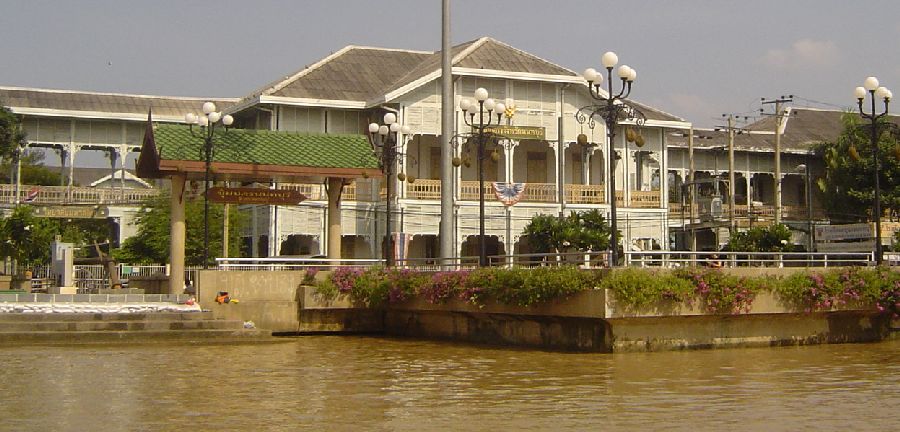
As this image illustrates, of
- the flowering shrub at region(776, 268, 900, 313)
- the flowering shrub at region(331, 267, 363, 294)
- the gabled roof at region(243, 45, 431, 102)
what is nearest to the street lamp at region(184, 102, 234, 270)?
the flowering shrub at region(331, 267, 363, 294)

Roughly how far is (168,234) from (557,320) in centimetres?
2343

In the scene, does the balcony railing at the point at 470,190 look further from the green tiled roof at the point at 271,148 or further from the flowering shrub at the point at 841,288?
the flowering shrub at the point at 841,288

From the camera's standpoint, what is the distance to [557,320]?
24.4 meters

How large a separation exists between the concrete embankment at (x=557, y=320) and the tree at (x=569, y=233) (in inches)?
390

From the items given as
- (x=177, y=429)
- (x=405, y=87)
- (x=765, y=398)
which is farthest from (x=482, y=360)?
(x=405, y=87)

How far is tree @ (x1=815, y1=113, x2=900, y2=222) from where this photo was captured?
49.4 m

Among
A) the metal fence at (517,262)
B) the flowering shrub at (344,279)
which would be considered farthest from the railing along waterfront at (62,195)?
the flowering shrub at (344,279)

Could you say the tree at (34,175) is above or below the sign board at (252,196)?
above

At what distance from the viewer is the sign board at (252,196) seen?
1193 inches

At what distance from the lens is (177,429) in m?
13.0

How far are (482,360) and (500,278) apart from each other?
9.03 feet

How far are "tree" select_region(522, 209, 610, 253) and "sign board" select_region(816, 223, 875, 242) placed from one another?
23.7ft

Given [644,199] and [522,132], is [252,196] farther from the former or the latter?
[644,199]

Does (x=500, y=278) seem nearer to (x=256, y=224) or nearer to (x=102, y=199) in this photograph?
(x=256, y=224)
